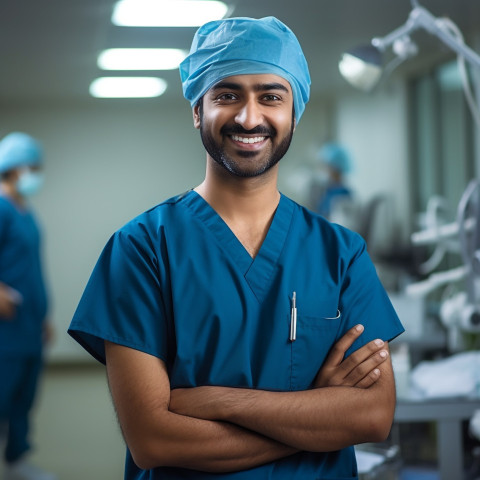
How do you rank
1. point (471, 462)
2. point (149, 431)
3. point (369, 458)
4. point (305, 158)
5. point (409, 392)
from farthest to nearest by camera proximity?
1. point (305, 158)
2. point (471, 462)
3. point (409, 392)
4. point (369, 458)
5. point (149, 431)

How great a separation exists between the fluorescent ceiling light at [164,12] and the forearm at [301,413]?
1.89 metres

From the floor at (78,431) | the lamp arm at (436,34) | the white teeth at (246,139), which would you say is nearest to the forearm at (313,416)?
the white teeth at (246,139)

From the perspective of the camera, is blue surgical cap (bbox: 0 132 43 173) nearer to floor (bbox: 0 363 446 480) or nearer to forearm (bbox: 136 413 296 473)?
floor (bbox: 0 363 446 480)

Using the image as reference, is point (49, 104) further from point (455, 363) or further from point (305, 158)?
point (455, 363)

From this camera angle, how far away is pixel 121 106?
483 cm

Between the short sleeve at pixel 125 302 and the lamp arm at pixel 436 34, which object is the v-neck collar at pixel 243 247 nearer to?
the short sleeve at pixel 125 302

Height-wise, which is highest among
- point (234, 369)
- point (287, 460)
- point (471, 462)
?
point (234, 369)

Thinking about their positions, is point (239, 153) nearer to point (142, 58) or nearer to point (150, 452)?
point (150, 452)

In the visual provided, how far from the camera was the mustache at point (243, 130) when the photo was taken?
1.04 meters

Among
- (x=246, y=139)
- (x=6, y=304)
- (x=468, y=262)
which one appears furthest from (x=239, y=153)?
(x=6, y=304)

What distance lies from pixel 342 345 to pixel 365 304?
8 cm

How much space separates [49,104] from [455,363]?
365 centimetres

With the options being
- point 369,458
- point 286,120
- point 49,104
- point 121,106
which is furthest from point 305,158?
point 286,120

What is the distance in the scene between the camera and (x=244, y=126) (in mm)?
1028
